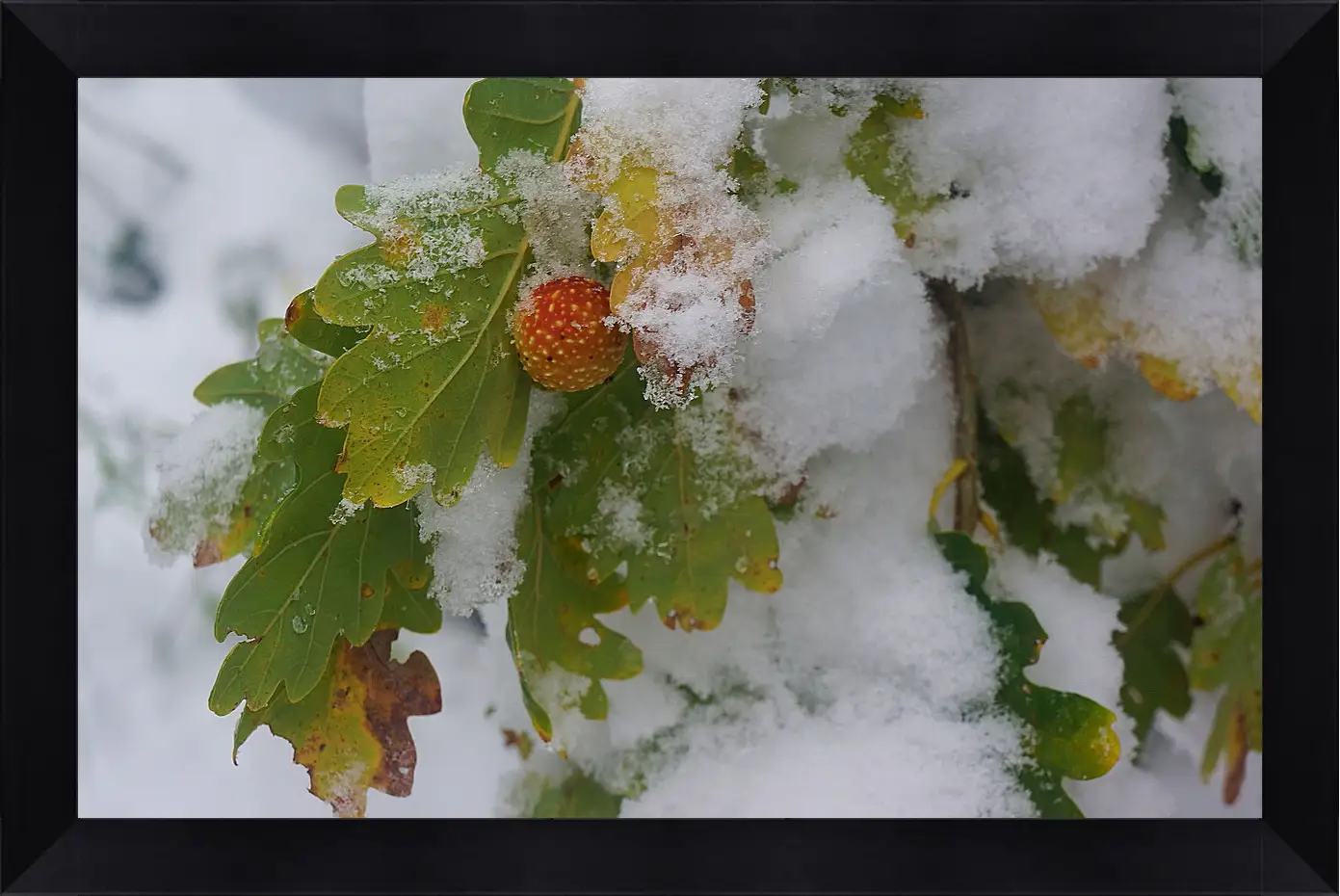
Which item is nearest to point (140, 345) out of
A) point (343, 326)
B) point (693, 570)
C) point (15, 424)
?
point (15, 424)

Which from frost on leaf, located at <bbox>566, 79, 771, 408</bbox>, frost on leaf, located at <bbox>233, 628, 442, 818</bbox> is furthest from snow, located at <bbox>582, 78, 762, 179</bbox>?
frost on leaf, located at <bbox>233, 628, 442, 818</bbox>

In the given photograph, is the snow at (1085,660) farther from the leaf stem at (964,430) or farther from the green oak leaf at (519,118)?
the green oak leaf at (519,118)

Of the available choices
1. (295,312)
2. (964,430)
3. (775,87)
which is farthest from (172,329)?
(964,430)

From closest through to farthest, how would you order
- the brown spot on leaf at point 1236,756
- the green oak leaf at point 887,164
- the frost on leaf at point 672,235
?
the frost on leaf at point 672,235
the green oak leaf at point 887,164
the brown spot on leaf at point 1236,756

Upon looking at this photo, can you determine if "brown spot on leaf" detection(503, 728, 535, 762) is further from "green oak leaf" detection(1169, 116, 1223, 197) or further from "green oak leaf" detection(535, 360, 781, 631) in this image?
"green oak leaf" detection(1169, 116, 1223, 197)

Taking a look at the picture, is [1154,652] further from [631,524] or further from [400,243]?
[400,243]

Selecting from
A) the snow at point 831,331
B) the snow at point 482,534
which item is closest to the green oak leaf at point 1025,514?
the snow at point 831,331
